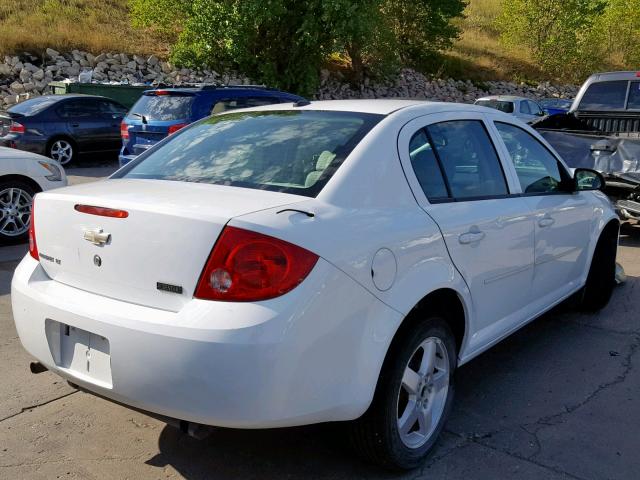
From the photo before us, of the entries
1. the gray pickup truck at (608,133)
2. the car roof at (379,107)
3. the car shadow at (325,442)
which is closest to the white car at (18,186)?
the car roof at (379,107)

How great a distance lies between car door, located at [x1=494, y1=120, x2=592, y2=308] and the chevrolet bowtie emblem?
250cm

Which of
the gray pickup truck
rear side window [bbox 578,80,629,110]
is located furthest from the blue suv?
rear side window [bbox 578,80,629,110]

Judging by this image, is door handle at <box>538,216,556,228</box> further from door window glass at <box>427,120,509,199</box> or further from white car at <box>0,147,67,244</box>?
white car at <box>0,147,67,244</box>

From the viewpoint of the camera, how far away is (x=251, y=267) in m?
2.46

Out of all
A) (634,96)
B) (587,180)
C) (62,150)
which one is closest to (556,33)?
(634,96)

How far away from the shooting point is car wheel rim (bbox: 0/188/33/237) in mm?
7398

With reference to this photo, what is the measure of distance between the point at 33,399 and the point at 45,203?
4.32 ft

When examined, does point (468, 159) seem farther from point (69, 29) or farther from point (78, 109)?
point (69, 29)

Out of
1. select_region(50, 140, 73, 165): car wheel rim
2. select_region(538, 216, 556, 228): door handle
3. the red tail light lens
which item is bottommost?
select_region(50, 140, 73, 165): car wheel rim

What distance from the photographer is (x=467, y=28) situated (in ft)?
183

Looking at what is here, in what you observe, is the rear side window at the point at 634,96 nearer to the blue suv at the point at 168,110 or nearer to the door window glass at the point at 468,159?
the blue suv at the point at 168,110

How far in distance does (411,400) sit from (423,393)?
4.5 inches

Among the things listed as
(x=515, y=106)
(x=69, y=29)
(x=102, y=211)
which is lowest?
(x=515, y=106)

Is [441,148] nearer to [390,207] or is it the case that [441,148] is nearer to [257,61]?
[390,207]
